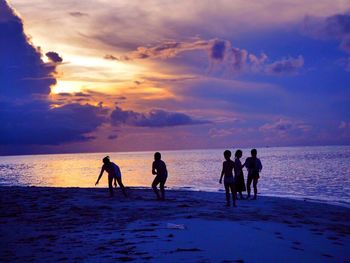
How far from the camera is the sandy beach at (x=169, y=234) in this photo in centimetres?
801

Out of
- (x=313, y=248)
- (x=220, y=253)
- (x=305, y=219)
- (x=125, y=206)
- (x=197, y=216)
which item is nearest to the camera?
(x=220, y=253)

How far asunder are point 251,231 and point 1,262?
580cm

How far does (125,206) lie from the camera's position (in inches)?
637

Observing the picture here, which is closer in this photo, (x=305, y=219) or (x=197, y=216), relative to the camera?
(x=197, y=216)

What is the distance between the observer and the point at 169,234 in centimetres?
970

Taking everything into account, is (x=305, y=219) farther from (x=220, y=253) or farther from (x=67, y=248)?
(x=67, y=248)

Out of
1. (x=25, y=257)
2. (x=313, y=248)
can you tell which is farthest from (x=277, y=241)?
(x=25, y=257)

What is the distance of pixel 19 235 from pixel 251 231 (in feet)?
20.0

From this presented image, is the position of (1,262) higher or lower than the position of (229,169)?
lower

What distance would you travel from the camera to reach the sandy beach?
8.01m

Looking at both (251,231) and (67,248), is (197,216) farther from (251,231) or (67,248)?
(67,248)

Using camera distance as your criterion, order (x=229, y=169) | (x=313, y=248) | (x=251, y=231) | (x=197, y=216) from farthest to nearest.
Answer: (x=229, y=169) → (x=197, y=216) → (x=251, y=231) → (x=313, y=248)

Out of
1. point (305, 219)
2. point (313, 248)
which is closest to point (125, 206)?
point (305, 219)

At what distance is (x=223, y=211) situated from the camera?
574 inches
